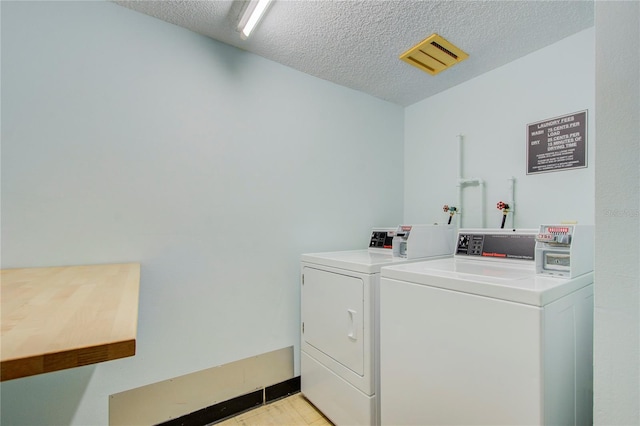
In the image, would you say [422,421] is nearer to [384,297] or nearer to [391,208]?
[384,297]

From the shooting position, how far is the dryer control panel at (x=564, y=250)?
3.90 ft

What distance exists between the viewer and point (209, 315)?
5.93 ft

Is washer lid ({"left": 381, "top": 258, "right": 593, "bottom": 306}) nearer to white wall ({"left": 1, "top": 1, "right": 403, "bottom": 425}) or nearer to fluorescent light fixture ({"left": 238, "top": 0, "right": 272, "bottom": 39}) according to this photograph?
Result: white wall ({"left": 1, "top": 1, "right": 403, "bottom": 425})

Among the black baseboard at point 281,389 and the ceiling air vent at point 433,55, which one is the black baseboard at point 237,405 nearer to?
the black baseboard at point 281,389

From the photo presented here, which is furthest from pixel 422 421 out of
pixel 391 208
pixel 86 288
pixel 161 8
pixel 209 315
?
pixel 161 8

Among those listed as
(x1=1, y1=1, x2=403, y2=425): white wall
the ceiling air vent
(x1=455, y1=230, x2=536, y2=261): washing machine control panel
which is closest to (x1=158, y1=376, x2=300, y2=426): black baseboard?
(x1=1, y1=1, x2=403, y2=425): white wall

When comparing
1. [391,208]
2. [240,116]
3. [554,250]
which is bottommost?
[554,250]

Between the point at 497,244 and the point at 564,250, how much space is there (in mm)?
411

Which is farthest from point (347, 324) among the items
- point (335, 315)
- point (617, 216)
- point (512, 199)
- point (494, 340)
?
point (512, 199)

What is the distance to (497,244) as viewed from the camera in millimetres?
1622

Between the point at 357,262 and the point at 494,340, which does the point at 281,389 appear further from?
the point at 494,340

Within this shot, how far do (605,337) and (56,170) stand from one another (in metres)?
2.27

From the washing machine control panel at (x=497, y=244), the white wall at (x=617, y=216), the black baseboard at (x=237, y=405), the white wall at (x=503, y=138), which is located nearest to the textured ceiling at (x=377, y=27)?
the white wall at (x=503, y=138)

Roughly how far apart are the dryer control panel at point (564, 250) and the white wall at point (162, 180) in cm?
140
